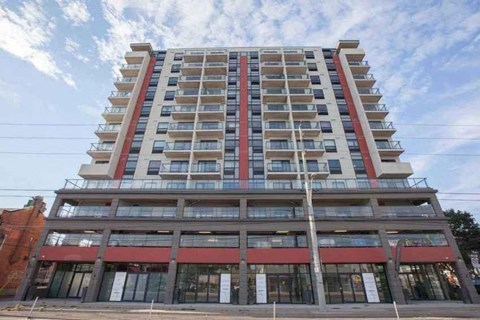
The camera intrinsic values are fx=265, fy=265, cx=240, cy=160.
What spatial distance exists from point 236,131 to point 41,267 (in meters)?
24.7

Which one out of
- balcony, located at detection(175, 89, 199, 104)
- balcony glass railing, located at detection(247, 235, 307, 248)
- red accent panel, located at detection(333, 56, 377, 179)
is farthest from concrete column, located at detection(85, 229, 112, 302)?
red accent panel, located at detection(333, 56, 377, 179)

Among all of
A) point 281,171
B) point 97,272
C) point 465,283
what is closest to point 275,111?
point 281,171

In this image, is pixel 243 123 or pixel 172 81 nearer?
pixel 243 123

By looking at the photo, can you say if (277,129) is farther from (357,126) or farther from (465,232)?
(465,232)

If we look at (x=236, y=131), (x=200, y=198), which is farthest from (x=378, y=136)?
(x=200, y=198)

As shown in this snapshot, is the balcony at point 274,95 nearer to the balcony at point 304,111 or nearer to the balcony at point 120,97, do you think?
the balcony at point 304,111

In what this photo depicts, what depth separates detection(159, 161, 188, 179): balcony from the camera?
2978cm

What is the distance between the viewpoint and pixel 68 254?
23891 millimetres

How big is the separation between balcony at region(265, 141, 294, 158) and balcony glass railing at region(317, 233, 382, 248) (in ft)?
36.0

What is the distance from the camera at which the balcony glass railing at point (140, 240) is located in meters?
24.2

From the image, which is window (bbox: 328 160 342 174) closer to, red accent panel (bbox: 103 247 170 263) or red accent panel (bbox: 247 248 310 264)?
red accent panel (bbox: 247 248 310 264)

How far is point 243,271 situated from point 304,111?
69.6ft

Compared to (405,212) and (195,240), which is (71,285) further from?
(405,212)

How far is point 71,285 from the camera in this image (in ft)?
80.6
